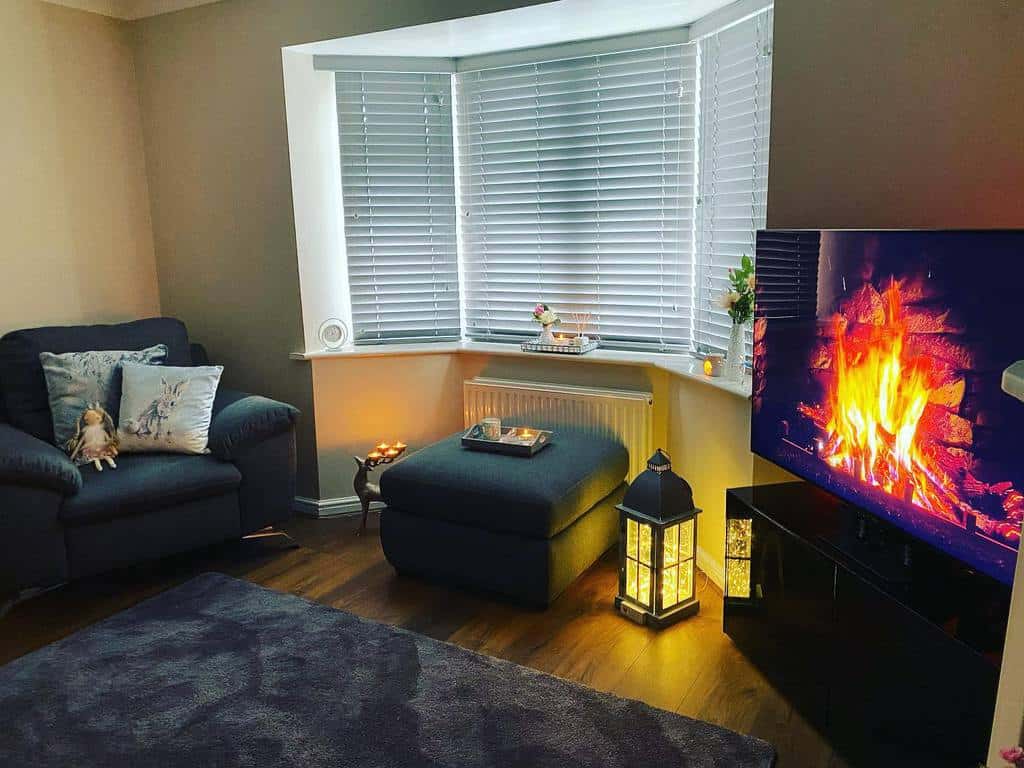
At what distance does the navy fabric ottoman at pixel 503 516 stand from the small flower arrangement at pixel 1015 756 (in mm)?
1958

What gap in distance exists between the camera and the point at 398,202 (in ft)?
12.9

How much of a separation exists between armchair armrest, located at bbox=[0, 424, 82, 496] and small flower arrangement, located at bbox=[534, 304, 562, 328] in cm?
199

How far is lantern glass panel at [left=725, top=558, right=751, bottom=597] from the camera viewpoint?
248 cm

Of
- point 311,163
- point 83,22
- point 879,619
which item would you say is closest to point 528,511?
point 879,619

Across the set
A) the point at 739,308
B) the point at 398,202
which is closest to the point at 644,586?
the point at 739,308

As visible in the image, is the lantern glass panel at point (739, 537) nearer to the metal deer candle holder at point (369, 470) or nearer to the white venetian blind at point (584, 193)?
the white venetian blind at point (584, 193)

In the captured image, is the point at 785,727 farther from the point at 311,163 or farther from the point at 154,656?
the point at 311,163

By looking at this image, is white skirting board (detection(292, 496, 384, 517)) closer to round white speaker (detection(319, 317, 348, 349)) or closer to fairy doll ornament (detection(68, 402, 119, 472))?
round white speaker (detection(319, 317, 348, 349))

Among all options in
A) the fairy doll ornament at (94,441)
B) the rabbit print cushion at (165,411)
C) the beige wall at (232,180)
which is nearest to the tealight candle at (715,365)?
the beige wall at (232,180)

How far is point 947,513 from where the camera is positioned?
69.9 inches

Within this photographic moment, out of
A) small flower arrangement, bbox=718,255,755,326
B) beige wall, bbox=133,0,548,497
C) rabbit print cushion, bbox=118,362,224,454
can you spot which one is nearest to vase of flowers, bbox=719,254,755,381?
small flower arrangement, bbox=718,255,755,326

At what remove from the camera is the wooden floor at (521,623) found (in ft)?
7.66

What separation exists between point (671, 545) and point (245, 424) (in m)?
1.77

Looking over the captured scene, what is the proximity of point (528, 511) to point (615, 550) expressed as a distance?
0.76 m
